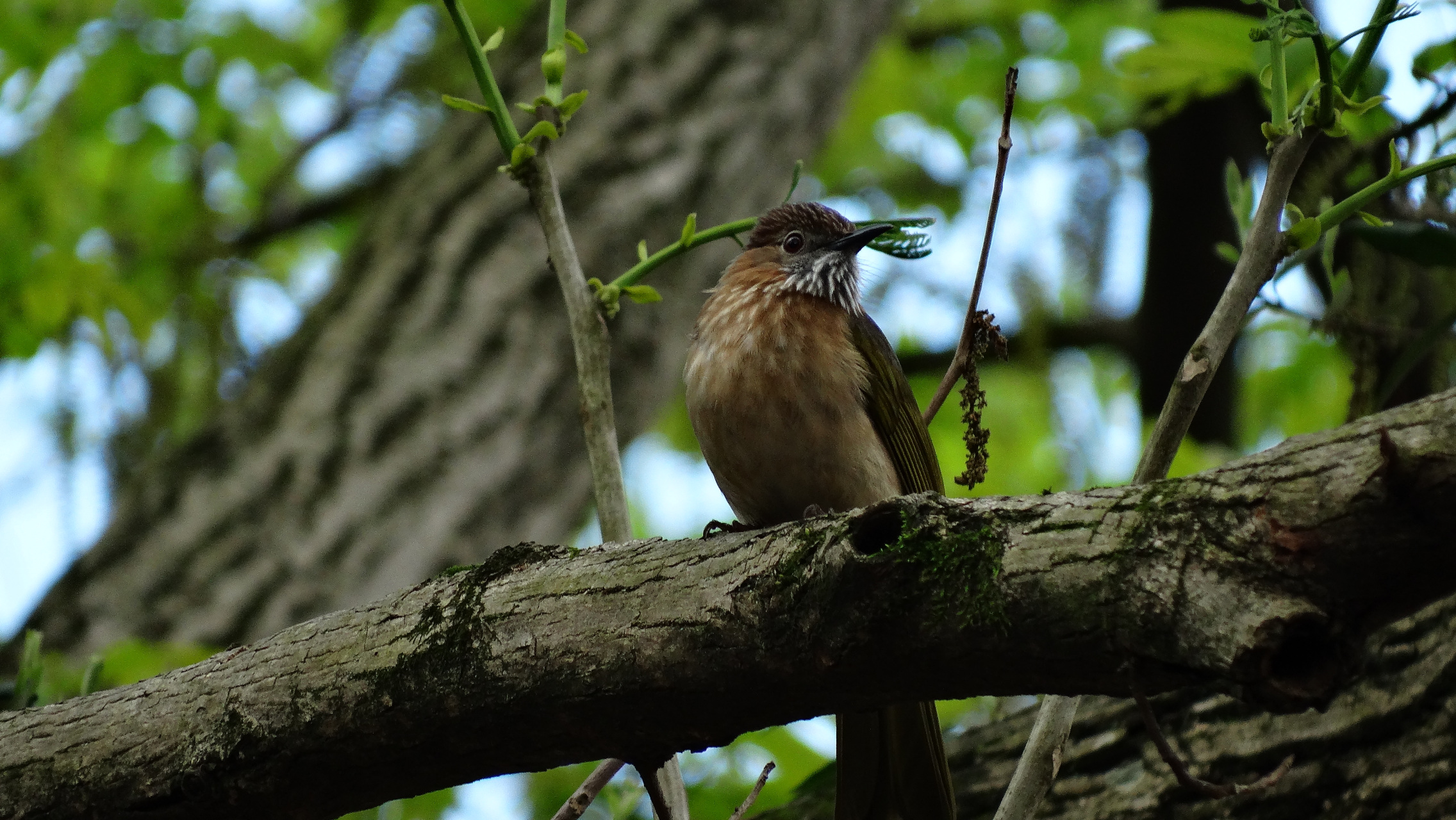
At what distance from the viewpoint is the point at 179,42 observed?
749 cm

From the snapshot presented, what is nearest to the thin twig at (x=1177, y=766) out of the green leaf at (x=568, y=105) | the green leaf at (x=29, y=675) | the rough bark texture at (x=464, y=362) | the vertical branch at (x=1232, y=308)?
the vertical branch at (x=1232, y=308)

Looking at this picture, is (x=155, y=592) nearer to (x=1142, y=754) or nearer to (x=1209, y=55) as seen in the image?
(x=1142, y=754)

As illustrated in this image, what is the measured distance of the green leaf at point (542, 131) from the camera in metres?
2.95

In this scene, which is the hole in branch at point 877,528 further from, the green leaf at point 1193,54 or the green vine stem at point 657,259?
the green leaf at point 1193,54

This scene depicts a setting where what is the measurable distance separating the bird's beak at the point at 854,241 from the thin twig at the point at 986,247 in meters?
1.65

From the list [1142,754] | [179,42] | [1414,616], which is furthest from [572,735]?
[179,42]

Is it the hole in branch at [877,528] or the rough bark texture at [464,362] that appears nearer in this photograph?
the hole in branch at [877,528]

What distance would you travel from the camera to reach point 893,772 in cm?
327

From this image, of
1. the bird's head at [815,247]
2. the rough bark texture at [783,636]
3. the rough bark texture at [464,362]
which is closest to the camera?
the rough bark texture at [783,636]

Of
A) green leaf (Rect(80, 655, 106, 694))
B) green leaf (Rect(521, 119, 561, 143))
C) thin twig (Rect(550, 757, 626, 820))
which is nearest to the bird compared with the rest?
thin twig (Rect(550, 757, 626, 820))

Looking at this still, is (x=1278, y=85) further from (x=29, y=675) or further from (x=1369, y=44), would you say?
(x=29, y=675)

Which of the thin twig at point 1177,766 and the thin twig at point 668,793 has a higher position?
the thin twig at point 668,793

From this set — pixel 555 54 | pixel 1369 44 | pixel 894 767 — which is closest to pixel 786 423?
pixel 894 767

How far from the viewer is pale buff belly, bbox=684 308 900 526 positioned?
12.4 ft
